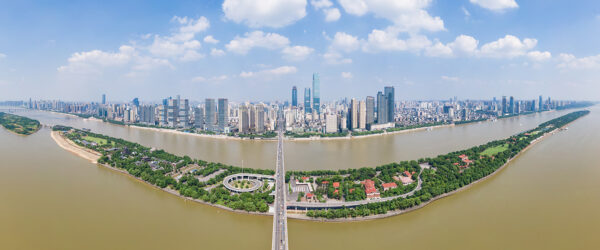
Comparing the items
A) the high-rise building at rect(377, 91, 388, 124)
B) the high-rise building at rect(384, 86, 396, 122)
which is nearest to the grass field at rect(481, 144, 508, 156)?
the high-rise building at rect(377, 91, 388, 124)

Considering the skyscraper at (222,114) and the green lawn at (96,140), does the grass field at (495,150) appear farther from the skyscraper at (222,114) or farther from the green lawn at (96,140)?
the green lawn at (96,140)

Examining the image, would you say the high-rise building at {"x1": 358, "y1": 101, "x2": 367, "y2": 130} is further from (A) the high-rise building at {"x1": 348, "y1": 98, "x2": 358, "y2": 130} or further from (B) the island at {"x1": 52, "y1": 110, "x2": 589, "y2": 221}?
(B) the island at {"x1": 52, "y1": 110, "x2": 589, "y2": 221}

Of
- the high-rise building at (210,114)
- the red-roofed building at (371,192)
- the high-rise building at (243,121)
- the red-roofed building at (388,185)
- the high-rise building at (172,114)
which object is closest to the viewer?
the red-roofed building at (371,192)

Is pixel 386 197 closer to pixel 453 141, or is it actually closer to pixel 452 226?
pixel 452 226

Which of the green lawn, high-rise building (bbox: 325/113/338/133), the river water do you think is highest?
high-rise building (bbox: 325/113/338/133)

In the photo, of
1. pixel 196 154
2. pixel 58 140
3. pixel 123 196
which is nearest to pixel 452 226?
pixel 123 196

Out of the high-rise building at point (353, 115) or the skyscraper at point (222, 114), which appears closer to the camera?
the skyscraper at point (222, 114)

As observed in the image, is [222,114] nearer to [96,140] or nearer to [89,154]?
[96,140]

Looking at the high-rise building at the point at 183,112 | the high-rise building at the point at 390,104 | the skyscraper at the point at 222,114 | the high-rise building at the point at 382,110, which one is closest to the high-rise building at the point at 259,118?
the skyscraper at the point at 222,114

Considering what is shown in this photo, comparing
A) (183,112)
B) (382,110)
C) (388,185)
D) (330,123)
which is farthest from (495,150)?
(183,112)
